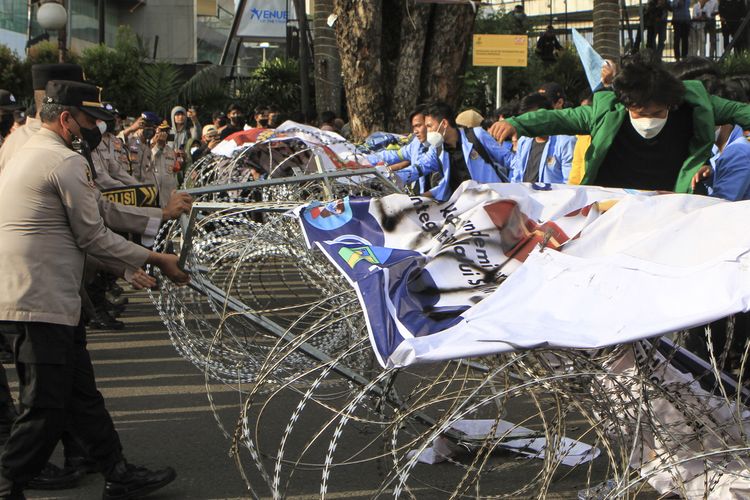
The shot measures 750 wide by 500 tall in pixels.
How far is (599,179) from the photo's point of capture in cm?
617

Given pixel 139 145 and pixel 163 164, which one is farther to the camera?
pixel 163 164

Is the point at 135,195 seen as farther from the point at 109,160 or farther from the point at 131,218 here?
the point at 109,160

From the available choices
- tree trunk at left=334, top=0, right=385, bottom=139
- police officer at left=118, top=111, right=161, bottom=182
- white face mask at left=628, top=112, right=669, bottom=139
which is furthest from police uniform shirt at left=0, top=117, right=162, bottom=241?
tree trunk at left=334, top=0, right=385, bottom=139

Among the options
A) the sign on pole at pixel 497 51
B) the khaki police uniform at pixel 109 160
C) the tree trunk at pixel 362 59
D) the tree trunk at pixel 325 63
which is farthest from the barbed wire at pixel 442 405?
the tree trunk at pixel 325 63

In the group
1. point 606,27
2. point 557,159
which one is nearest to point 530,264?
point 557,159

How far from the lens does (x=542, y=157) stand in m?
9.09

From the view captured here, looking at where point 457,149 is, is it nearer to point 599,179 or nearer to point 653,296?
point 599,179

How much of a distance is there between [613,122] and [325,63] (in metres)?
12.5

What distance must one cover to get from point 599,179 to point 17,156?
11.4 ft

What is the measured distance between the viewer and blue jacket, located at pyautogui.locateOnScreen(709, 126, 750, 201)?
6.41 m

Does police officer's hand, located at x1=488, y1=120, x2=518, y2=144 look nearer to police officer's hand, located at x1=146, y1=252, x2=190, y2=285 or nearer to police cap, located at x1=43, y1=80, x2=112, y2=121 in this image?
police officer's hand, located at x1=146, y1=252, x2=190, y2=285

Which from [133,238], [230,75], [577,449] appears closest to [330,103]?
[133,238]

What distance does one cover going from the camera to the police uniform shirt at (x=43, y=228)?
14.2 feet

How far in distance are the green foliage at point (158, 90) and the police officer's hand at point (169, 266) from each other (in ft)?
69.8
